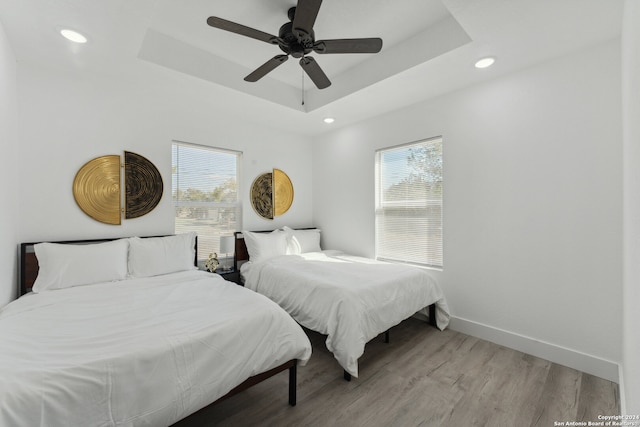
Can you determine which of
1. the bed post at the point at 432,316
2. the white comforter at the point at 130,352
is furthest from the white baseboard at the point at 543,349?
the white comforter at the point at 130,352

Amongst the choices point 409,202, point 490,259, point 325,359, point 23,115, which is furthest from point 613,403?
point 23,115

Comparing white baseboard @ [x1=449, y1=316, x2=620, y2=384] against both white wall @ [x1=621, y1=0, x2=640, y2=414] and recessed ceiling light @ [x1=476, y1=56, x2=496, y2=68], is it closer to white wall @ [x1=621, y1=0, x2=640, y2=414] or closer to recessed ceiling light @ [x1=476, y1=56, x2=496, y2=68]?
white wall @ [x1=621, y1=0, x2=640, y2=414]

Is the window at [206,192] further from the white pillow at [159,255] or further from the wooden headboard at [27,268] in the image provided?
the wooden headboard at [27,268]

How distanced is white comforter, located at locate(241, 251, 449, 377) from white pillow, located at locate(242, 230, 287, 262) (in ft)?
0.75

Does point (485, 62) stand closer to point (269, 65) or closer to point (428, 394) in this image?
point (269, 65)

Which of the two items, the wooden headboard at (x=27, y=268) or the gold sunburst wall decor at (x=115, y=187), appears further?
the gold sunburst wall decor at (x=115, y=187)

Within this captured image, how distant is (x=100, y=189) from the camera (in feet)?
9.12

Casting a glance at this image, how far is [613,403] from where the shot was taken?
186 cm

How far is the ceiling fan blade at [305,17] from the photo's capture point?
1552 mm

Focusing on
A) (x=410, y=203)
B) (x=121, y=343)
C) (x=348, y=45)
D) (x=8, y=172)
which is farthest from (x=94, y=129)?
(x=410, y=203)

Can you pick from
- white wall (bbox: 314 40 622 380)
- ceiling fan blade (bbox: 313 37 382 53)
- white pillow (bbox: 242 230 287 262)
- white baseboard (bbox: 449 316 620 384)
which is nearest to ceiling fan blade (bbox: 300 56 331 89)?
ceiling fan blade (bbox: 313 37 382 53)

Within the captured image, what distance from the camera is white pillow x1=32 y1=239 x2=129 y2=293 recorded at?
7.47ft

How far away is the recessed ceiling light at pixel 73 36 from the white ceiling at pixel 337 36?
0.16 feet

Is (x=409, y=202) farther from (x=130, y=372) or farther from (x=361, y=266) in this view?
(x=130, y=372)
